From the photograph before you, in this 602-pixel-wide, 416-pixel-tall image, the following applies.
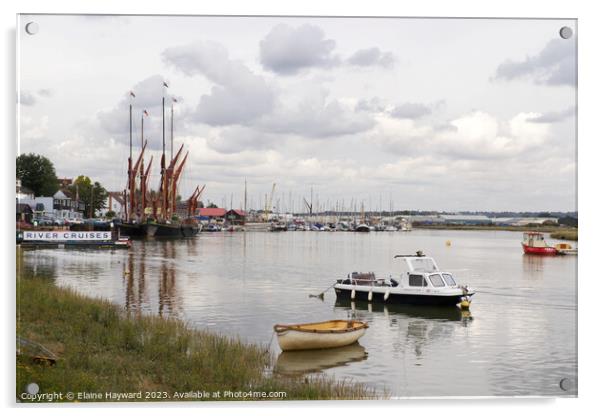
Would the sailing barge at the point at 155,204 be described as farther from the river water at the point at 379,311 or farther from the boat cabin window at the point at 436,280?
the boat cabin window at the point at 436,280

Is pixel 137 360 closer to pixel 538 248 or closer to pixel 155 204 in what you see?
pixel 155 204

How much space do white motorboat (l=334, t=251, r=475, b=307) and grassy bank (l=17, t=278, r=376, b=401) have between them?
897 cm

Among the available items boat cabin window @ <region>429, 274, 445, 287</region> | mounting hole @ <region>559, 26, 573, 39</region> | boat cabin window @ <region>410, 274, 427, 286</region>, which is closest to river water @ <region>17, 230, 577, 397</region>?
boat cabin window @ <region>410, 274, 427, 286</region>

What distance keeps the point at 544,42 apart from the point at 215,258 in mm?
32100

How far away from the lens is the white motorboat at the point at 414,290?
22234mm

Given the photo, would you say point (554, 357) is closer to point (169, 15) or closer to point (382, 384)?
point (382, 384)

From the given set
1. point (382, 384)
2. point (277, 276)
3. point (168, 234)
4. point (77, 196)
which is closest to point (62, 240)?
point (77, 196)

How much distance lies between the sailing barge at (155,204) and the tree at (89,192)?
1.02m

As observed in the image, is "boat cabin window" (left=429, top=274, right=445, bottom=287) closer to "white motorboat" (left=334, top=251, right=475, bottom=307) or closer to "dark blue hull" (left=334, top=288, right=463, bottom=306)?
"white motorboat" (left=334, top=251, right=475, bottom=307)

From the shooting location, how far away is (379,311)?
872 inches

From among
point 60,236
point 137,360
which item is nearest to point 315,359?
point 137,360

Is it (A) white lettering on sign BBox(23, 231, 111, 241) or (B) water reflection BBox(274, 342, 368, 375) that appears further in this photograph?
(B) water reflection BBox(274, 342, 368, 375)

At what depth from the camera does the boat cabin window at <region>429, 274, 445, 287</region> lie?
22844 millimetres
